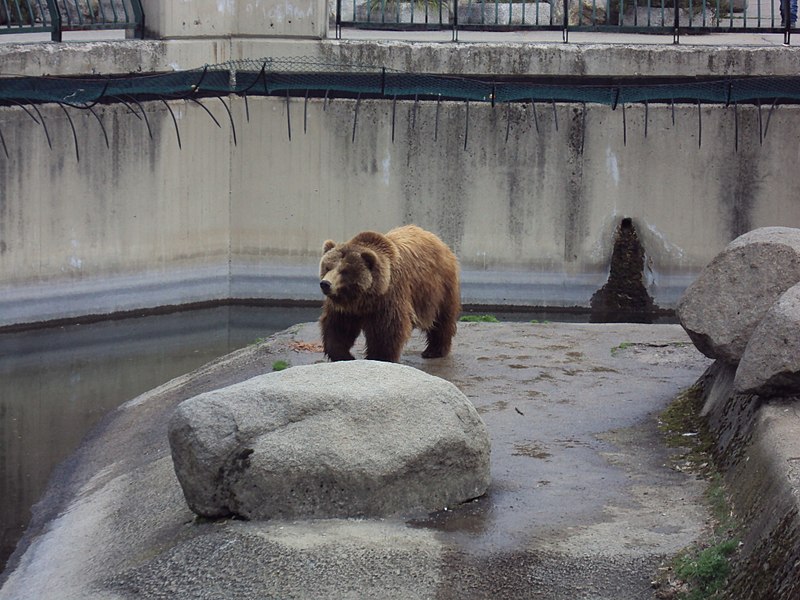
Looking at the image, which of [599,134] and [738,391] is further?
[599,134]

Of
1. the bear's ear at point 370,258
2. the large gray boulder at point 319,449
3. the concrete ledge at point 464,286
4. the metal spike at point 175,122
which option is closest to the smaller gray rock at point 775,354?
the large gray boulder at point 319,449

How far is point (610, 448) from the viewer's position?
923 centimetres

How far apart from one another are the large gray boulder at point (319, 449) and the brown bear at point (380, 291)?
9.17ft

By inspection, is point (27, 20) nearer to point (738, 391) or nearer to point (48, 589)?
point (48, 589)

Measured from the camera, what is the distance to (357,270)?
10.7m

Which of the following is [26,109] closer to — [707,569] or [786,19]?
[786,19]

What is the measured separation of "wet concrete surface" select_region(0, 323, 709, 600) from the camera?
7125 mm

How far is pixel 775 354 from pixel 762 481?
33.3 inches

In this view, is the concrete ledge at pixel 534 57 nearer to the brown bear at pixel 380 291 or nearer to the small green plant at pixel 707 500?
the brown bear at pixel 380 291

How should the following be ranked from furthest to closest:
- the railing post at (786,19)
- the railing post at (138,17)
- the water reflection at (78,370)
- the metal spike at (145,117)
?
the railing post at (786,19)
the railing post at (138,17)
the metal spike at (145,117)
the water reflection at (78,370)

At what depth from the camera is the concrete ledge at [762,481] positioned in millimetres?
6355

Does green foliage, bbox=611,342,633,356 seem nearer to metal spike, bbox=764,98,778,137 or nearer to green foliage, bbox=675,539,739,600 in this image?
green foliage, bbox=675,539,739,600

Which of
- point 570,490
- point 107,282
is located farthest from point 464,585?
point 107,282

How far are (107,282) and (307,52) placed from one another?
4.29 m
